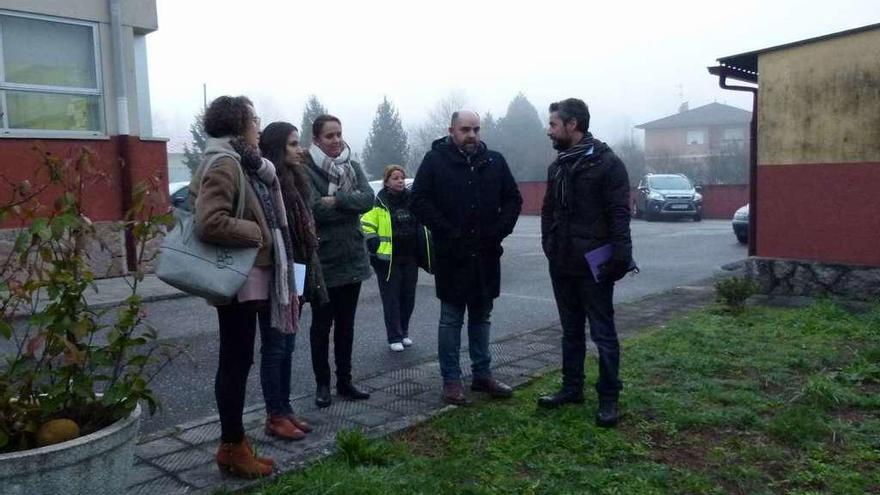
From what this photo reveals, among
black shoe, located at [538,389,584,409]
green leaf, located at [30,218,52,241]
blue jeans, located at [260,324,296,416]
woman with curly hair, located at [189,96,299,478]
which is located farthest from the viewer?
black shoe, located at [538,389,584,409]

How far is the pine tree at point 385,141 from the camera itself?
6025 centimetres

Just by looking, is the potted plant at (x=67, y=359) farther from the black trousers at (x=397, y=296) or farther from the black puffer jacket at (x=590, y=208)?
the black trousers at (x=397, y=296)

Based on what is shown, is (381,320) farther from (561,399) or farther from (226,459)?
(226,459)

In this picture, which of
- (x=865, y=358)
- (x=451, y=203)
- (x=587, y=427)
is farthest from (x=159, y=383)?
(x=865, y=358)

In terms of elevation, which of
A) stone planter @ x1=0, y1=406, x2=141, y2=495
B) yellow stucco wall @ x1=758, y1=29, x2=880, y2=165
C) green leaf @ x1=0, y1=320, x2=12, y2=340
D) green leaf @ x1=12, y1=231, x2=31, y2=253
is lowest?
stone planter @ x1=0, y1=406, x2=141, y2=495

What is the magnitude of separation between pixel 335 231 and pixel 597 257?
1.65 metres

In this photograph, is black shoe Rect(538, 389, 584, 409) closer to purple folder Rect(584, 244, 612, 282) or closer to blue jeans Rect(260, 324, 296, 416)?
purple folder Rect(584, 244, 612, 282)

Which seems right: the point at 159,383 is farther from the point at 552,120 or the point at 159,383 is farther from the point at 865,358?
the point at 865,358

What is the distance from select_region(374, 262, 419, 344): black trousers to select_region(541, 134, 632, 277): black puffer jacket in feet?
7.64

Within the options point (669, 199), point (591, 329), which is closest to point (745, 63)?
point (591, 329)

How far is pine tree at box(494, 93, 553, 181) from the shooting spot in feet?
207

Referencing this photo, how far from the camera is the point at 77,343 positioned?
3172mm

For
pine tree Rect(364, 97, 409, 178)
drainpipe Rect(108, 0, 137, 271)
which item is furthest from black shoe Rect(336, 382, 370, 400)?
pine tree Rect(364, 97, 409, 178)

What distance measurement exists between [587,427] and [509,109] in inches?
2692
